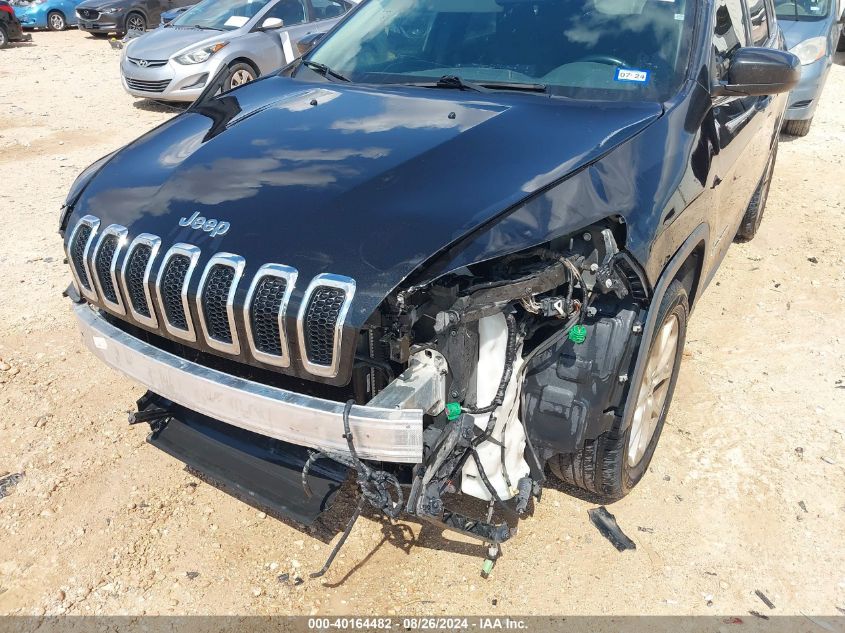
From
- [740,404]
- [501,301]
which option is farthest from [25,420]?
[740,404]

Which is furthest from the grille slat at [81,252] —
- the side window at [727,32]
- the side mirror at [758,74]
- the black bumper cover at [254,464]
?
the side window at [727,32]

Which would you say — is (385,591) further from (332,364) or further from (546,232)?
(546,232)

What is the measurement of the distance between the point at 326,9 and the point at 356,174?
27.0 feet

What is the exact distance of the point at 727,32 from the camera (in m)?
3.11

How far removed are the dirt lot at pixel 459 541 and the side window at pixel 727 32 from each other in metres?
1.60

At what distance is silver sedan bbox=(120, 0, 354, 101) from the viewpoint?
8.70 metres

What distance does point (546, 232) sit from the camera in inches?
78.5

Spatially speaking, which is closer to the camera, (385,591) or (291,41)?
(385,591)

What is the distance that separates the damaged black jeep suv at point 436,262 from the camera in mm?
1952

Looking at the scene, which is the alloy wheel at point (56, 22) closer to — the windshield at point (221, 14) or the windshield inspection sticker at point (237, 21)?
the windshield at point (221, 14)

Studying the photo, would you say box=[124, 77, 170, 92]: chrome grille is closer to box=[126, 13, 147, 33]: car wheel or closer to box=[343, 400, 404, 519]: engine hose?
box=[126, 13, 147, 33]: car wheel

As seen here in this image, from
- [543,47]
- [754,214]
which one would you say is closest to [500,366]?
[543,47]

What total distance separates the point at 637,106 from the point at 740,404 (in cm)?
172

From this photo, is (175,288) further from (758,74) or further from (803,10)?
(803,10)
